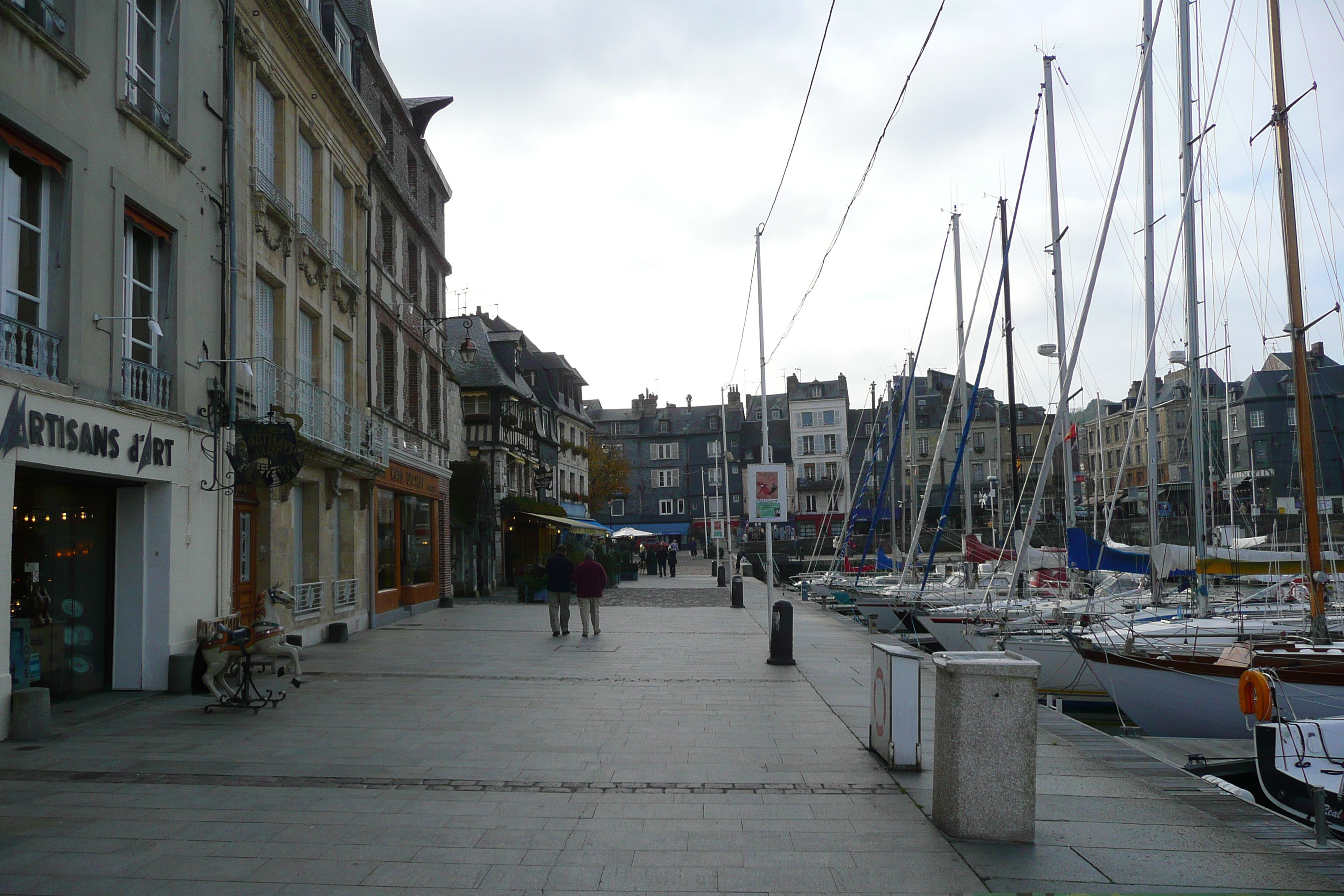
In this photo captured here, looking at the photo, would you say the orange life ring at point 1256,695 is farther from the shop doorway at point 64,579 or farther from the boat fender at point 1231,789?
the shop doorway at point 64,579

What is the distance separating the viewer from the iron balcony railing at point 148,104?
11.2 meters

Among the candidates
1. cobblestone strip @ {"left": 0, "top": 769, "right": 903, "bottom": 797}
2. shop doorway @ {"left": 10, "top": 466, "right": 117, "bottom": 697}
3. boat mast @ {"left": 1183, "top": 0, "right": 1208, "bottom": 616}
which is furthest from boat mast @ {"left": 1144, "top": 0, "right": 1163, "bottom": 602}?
shop doorway @ {"left": 10, "top": 466, "right": 117, "bottom": 697}

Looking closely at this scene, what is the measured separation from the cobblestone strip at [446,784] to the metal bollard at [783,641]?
6.86 m

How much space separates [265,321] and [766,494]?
8083mm

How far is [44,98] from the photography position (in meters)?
9.47

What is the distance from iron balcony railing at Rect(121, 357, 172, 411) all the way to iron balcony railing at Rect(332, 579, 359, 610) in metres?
6.94

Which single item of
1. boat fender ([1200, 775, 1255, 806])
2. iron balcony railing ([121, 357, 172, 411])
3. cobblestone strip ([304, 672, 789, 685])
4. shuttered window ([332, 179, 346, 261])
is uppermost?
shuttered window ([332, 179, 346, 261])

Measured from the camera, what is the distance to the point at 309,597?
1658cm

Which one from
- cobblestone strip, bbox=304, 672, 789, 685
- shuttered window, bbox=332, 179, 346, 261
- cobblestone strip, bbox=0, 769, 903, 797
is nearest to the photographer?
cobblestone strip, bbox=0, 769, 903, 797

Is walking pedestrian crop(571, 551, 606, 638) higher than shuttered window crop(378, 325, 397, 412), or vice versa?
shuttered window crop(378, 325, 397, 412)

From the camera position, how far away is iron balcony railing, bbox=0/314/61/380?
8805 millimetres

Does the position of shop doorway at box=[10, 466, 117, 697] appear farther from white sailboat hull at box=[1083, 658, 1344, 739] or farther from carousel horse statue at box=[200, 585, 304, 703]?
white sailboat hull at box=[1083, 658, 1344, 739]

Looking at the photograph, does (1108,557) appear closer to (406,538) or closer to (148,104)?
(406,538)

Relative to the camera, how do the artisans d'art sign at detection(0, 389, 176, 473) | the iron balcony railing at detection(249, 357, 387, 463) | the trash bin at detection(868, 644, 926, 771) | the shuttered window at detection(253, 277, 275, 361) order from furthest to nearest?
the shuttered window at detection(253, 277, 275, 361) < the iron balcony railing at detection(249, 357, 387, 463) < the artisans d'art sign at detection(0, 389, 176, 473) < the trash bin at detection(868, 644, 926, 771)
